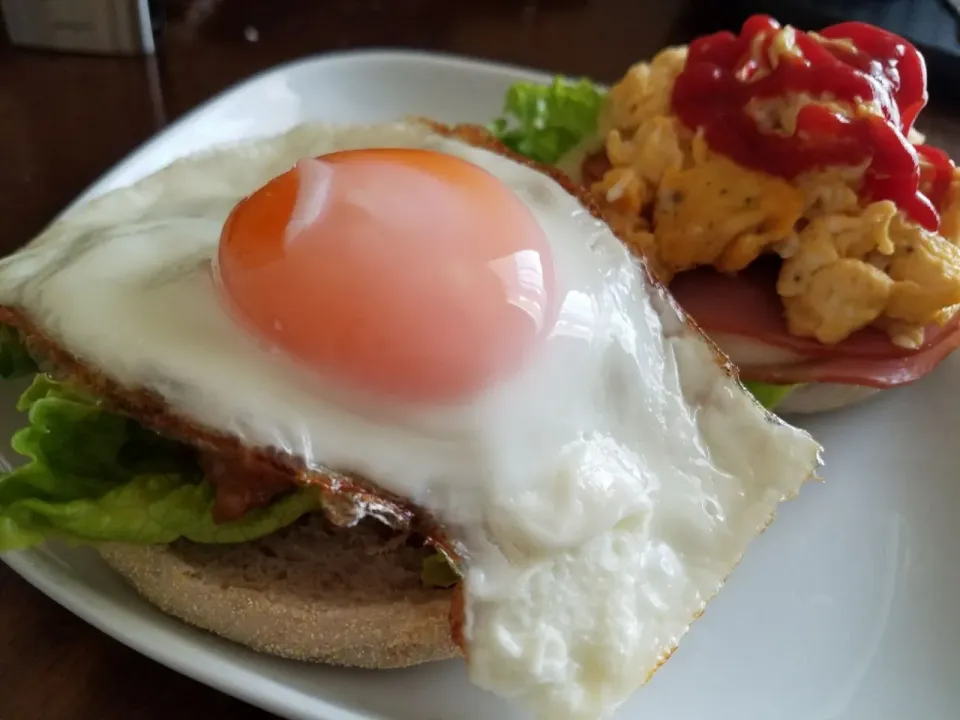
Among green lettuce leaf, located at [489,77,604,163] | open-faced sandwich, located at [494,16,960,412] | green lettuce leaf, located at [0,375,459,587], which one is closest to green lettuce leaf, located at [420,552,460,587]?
green lettuce leaf, located at [0,375,459,587]

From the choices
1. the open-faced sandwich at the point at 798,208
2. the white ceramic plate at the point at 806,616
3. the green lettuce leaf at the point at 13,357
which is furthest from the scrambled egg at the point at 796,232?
the green lettuce leaf at the point at 13,357

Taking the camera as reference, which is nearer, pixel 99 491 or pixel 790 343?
pixel 99 491

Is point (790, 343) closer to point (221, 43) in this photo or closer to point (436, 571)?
point (436, 571)

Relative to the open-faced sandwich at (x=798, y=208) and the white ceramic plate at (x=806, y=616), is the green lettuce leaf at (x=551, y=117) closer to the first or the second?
the open-faced sandwich at (x=798, y=208)

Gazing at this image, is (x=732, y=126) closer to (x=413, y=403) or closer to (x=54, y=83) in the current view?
(x=413, y=403)

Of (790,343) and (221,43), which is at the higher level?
(221,43)

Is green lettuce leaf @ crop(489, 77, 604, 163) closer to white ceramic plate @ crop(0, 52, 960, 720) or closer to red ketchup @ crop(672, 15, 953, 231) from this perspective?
red ketchup @ crop(672, 15, 953, 231)

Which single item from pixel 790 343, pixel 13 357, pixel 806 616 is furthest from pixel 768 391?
pixel 13 357
